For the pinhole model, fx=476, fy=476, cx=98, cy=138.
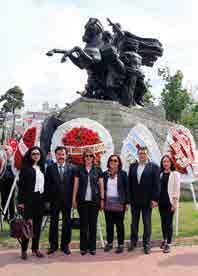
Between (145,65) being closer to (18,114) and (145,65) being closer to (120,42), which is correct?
(120,42)

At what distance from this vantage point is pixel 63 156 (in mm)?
7418

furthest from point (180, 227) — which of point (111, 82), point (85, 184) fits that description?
point (111, 82)

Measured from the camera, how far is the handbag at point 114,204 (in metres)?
7.47

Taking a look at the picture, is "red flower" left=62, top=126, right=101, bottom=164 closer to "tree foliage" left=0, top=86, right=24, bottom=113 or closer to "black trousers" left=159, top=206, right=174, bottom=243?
"black trousers" left=159, top=206, right=174, bottom=243

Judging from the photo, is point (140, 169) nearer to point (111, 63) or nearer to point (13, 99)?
point (111, 63)

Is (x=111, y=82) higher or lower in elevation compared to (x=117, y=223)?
higher

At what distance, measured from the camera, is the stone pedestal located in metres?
18.2

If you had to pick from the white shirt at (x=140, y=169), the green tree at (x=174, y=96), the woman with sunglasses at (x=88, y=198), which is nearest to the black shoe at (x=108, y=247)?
the woman with sunglasses at (x=88, y=198)

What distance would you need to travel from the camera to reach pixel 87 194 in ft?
24.1

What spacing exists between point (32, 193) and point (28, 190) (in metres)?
0.08

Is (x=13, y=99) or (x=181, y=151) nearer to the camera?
(x=181, y=151)

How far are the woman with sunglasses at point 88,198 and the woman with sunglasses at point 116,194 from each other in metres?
0.11

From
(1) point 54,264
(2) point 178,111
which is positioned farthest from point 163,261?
(2) point 178,111

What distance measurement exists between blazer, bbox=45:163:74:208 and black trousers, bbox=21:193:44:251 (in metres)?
0.19
